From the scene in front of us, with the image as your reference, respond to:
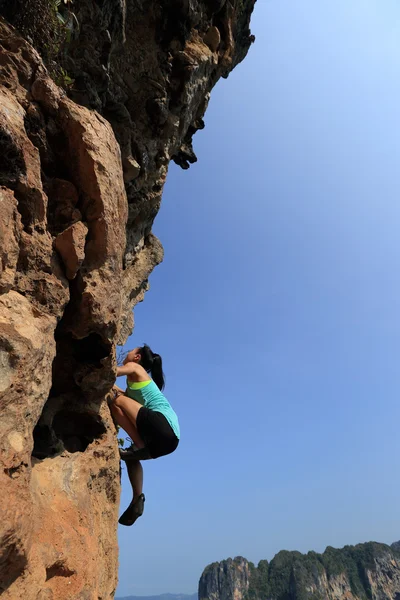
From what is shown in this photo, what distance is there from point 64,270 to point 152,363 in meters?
2.48

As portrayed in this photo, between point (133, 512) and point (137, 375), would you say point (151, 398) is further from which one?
point (133, 512)

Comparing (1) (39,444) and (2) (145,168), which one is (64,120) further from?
(1) (39,444)

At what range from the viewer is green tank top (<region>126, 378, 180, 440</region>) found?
5.78m

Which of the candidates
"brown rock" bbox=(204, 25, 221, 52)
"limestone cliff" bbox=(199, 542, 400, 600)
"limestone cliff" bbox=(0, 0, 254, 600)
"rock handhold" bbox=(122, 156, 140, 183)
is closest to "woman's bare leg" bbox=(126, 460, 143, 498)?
"limestone cliff" bbox=(0, 0, 254, 600)

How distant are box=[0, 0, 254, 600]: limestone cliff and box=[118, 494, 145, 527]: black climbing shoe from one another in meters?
0.63

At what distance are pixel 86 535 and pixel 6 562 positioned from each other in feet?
4.76

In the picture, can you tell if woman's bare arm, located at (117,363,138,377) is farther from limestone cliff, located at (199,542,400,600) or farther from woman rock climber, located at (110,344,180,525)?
limestone cliff, located at (199,542,400,600)

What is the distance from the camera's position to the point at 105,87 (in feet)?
23.6

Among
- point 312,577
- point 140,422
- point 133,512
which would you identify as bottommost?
point 312,577

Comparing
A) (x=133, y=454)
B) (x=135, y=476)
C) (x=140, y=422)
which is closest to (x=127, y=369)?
(x=140, y=422)

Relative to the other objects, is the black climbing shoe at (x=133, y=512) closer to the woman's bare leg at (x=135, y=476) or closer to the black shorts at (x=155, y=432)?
the woman's bare leg at (x=135, y=476)

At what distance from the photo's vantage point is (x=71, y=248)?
487 cm

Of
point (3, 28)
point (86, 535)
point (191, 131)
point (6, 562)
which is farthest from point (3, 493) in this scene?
point (191, 131)

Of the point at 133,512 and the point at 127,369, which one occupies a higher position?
the point at 127,369
